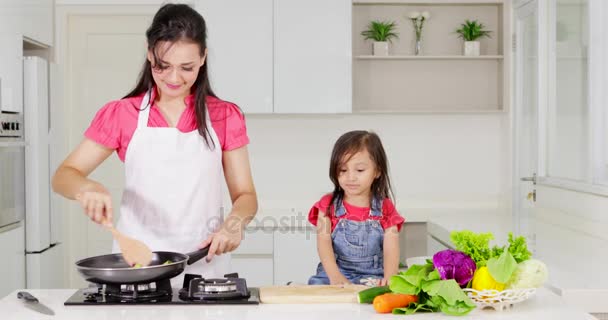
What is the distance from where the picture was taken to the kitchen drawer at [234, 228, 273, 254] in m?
4.43

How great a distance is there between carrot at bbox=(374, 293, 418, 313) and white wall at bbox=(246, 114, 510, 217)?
310cm

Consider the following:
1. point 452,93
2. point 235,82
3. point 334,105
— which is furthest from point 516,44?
point 235,82

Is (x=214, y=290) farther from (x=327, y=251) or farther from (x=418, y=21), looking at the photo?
(x=418, y=21)

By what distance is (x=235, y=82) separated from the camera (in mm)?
4566

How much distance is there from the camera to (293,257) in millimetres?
4438

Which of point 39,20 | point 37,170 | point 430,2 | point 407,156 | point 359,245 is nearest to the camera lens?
point 359,245

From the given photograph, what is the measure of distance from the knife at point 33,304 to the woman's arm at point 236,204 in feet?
1.42

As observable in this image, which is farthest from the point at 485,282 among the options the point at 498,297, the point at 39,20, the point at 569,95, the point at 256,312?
the point at 39,20

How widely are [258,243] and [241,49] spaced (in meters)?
1.11

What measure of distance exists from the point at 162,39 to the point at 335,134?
2854 mm

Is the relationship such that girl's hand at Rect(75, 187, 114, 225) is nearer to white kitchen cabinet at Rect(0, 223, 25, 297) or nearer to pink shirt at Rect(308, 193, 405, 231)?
pink shirt at Rect(308, 193, 405, 231)

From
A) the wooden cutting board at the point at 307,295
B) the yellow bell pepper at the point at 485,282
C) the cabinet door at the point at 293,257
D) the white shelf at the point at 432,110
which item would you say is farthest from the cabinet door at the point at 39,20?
the yellow bell pepper at the point at 485,282

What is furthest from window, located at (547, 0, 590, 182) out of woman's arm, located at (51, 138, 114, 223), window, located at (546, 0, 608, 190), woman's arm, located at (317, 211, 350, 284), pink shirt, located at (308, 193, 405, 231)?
woman's arm, located at (51, 138, 114, 223)

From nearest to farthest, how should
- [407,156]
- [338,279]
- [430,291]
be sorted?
1. [430,291]
2. [338,279]
3. [407,156]
